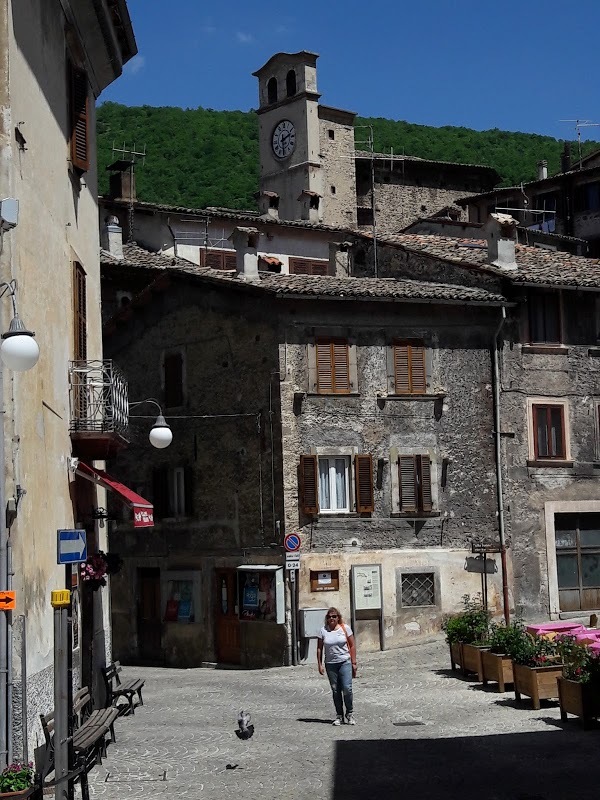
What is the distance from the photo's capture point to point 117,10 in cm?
1936

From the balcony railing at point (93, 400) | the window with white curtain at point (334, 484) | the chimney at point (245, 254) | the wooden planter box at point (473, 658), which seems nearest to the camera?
the balcony railing at point (93, 400)

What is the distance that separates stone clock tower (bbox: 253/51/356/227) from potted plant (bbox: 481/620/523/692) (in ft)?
142

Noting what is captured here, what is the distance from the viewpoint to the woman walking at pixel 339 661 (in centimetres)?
1756

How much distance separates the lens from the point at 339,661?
17562mm

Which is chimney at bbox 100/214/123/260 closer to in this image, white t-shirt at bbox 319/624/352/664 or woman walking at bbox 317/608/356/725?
woman walking at bbox 317/608/356/725

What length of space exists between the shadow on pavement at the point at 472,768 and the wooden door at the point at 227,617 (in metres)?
13.9

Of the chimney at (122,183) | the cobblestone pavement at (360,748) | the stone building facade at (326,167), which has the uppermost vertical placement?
the stone building facade at (326,167)

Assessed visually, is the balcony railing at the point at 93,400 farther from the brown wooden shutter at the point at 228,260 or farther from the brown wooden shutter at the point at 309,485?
the brown wooden shutter at the point at 228,260

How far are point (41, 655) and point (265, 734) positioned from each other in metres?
3.91

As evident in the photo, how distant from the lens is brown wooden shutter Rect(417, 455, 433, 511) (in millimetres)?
30234

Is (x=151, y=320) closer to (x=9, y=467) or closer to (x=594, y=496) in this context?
(x=594, y=496)

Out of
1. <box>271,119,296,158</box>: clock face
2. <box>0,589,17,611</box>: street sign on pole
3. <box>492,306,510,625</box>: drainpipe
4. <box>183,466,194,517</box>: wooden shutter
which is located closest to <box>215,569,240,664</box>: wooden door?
<box>183,466,194,517</box>: wooden shutter

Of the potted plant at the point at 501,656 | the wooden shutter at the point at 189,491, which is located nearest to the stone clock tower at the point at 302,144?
the wooden shutter at the point at 189,491

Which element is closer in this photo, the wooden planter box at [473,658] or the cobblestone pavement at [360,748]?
the cobblestone pavement at [360,748]
